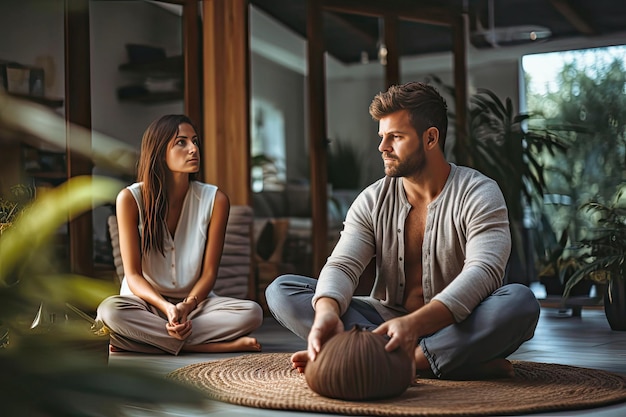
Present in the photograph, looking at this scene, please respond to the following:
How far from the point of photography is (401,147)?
293cm

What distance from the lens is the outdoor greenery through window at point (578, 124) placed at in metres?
5.97

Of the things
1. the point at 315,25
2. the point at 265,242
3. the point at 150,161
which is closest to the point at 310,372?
the point at 150,161

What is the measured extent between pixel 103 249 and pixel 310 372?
9.67ft

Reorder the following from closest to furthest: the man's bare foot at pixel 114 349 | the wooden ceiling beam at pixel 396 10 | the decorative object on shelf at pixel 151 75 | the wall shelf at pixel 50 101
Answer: the man's bare foot at pixel 114 349
the wall shelf at pixel 50 101
the decorative object on shelf at pixel 151 75
the wooden ceiling beam at pixel 396 10

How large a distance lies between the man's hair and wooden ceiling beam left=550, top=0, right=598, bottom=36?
3.53 metres

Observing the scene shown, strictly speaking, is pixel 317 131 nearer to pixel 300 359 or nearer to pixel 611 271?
pixel 611 271

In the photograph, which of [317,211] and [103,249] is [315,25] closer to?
[317,211]

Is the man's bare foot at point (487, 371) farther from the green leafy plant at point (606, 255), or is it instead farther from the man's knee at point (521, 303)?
the green leafy plant at point (606, 255)

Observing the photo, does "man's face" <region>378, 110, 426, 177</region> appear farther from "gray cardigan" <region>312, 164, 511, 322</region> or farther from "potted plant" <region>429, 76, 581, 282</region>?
"potted plant" <region>429, 76, 581, 282</region>

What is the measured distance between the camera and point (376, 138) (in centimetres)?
630

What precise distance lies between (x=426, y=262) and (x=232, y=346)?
48.2 inches

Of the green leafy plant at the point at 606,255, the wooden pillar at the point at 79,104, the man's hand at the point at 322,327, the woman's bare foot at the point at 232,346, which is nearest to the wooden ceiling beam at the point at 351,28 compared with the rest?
the wooden pillar at the point at 79,104

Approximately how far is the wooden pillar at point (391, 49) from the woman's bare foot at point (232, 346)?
2.91 m

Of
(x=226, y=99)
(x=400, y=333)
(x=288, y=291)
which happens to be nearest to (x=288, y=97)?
(x=226, y=99)
